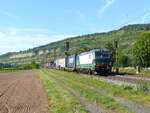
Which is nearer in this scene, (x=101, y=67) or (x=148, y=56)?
(x=101, y=67)

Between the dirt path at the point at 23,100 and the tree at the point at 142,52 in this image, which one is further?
the tree at the point at 142,52

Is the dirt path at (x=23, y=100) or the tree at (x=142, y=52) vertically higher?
the tree at (x=142, y=52)

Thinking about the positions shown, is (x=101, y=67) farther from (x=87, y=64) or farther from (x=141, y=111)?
(x=141, y=111)

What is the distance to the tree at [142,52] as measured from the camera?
244ft

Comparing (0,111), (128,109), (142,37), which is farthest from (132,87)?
(142,37)

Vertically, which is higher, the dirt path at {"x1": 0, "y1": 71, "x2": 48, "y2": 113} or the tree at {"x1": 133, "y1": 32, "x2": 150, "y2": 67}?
the tree at {"x1": 133, "y1": 32, "x2": 150, "y2": 67}

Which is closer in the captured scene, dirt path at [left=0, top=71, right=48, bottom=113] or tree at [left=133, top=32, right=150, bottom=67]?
dirt path at [left=0, top=71, right=48, bottom=113]

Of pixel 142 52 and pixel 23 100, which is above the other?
pixel 142 52

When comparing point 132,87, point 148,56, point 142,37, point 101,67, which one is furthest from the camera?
point 142,37

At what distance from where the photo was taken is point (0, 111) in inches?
425

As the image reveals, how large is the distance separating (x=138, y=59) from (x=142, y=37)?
9.81 metres

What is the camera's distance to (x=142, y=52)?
247ft

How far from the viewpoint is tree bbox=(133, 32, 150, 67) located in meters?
74.4

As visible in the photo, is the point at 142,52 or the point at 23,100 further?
the point at 142,52
